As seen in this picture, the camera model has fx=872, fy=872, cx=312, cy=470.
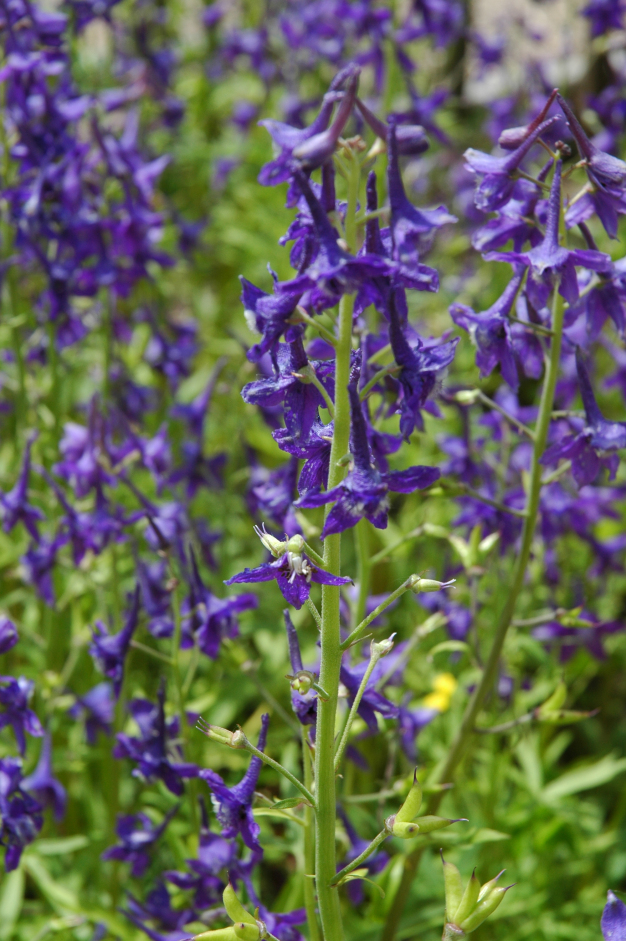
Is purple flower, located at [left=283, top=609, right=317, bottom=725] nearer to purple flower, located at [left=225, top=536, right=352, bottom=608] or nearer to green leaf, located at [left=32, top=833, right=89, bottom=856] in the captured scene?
purple flower, located at [left=225, top=536, right=352, bottom=608]

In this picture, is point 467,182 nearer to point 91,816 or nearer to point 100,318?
point 100,318

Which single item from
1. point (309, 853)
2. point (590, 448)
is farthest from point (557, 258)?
point (309, 853)

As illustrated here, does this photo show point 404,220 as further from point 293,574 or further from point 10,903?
point 10,903

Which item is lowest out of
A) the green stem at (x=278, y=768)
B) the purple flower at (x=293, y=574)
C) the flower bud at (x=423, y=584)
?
the green stem at (x=278, y=768)

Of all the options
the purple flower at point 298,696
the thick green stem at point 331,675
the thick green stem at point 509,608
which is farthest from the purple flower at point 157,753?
the thick green stem at point 509,608

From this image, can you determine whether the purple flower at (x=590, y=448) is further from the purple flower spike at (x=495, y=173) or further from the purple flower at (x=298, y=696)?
the purple flower at (x=298, y=696)

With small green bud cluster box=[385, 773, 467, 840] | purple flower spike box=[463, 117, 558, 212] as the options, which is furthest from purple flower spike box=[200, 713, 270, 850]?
purple flower spike box=[463, 117, 558, 212]

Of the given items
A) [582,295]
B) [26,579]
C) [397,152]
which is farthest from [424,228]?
[26,579]
